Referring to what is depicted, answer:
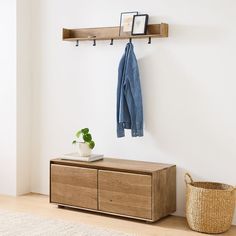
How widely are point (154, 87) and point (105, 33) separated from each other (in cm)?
73

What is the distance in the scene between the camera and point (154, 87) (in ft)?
15.0

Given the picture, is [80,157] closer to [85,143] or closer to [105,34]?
[85,143]

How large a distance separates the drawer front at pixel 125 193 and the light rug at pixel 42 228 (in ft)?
1.14

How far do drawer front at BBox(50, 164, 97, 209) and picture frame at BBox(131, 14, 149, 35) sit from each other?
4.32ft

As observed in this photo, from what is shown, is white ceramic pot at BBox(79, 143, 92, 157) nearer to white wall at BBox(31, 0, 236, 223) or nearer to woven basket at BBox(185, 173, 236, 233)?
white wall at BBox(31, 0, 236, 223)

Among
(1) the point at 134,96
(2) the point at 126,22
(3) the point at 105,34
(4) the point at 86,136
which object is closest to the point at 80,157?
(4) the point at 86,136

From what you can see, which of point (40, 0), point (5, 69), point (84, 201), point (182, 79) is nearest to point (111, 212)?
point (84, 201)

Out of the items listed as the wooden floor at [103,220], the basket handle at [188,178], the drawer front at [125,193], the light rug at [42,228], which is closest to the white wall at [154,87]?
the basket handle at [188,178]

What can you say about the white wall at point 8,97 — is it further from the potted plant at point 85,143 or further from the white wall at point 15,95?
the potted plant at point 85,143

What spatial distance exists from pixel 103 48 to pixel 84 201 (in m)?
1.50

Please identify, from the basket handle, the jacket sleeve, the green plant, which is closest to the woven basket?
the basket handle

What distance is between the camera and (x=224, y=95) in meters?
4.22

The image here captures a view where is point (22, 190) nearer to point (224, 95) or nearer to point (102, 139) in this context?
point (102, 139)

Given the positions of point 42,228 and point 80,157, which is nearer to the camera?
point 42,228
